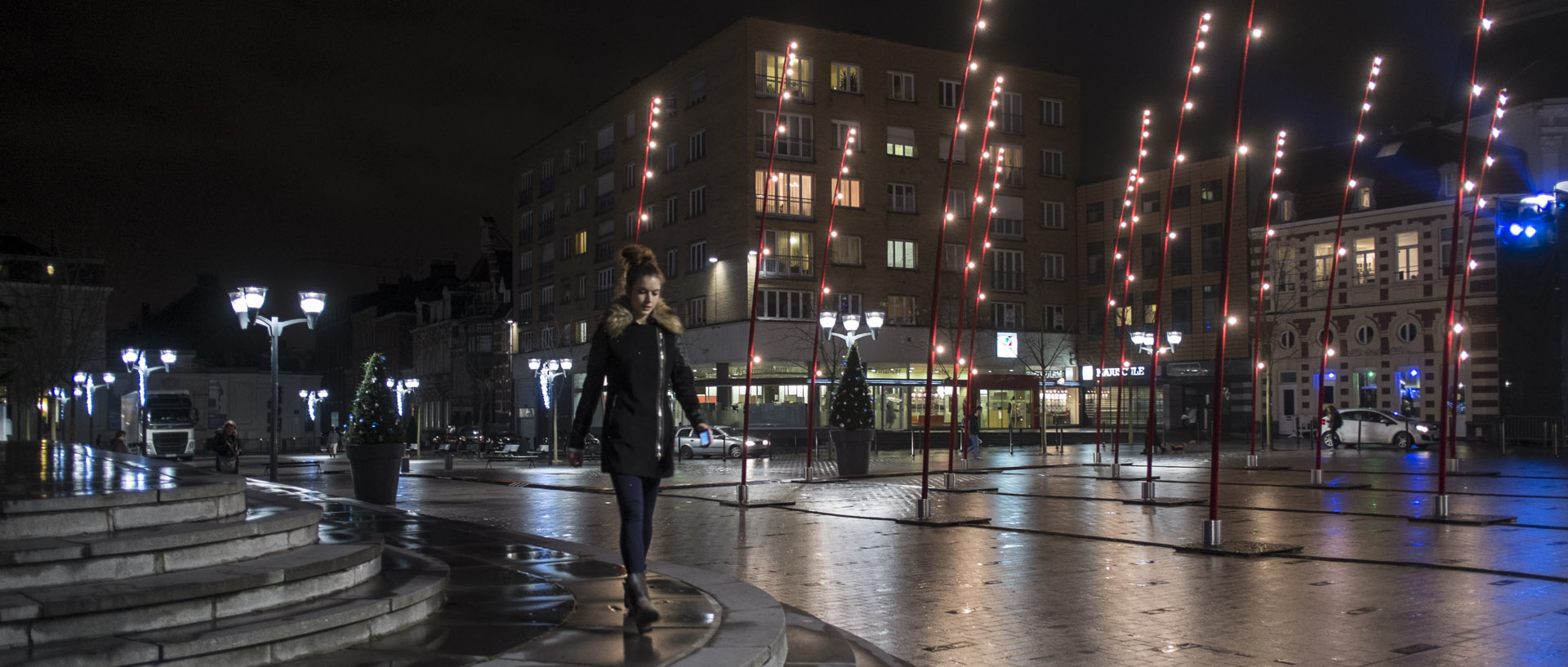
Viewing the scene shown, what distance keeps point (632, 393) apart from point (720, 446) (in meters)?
35.1

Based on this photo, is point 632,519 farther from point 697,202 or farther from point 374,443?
point 697,202

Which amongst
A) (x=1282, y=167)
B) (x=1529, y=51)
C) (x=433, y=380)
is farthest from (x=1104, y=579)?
(x=433, y=380)

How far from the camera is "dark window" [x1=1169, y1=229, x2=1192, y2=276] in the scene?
187ft

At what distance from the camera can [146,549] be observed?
6262 mm

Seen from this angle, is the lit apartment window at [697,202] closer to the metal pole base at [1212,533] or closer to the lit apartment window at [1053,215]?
the lit apartment window at [1053,215]

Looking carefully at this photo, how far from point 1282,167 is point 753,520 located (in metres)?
47.4

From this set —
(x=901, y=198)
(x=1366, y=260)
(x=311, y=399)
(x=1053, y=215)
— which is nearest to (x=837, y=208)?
(x=901, y=198)

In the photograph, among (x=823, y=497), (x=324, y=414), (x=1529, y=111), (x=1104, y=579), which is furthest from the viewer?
(x=324, y=414)

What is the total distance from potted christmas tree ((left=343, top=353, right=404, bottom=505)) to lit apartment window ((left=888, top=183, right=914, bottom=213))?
127ft

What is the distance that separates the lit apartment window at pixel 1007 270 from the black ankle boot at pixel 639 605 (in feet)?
Answer: 177

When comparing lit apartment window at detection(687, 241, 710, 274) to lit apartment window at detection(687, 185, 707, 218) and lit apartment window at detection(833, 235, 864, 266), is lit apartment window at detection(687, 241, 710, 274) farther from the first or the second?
lit apartment window at detection(833, 235, 864, 266)

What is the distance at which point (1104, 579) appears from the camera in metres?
9.81

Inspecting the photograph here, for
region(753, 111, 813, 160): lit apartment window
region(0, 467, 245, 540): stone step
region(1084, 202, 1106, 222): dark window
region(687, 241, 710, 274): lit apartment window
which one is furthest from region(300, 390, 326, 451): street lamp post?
region(0, 467, 245, 540): stone step

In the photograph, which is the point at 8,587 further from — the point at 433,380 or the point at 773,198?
the point at 433,380
